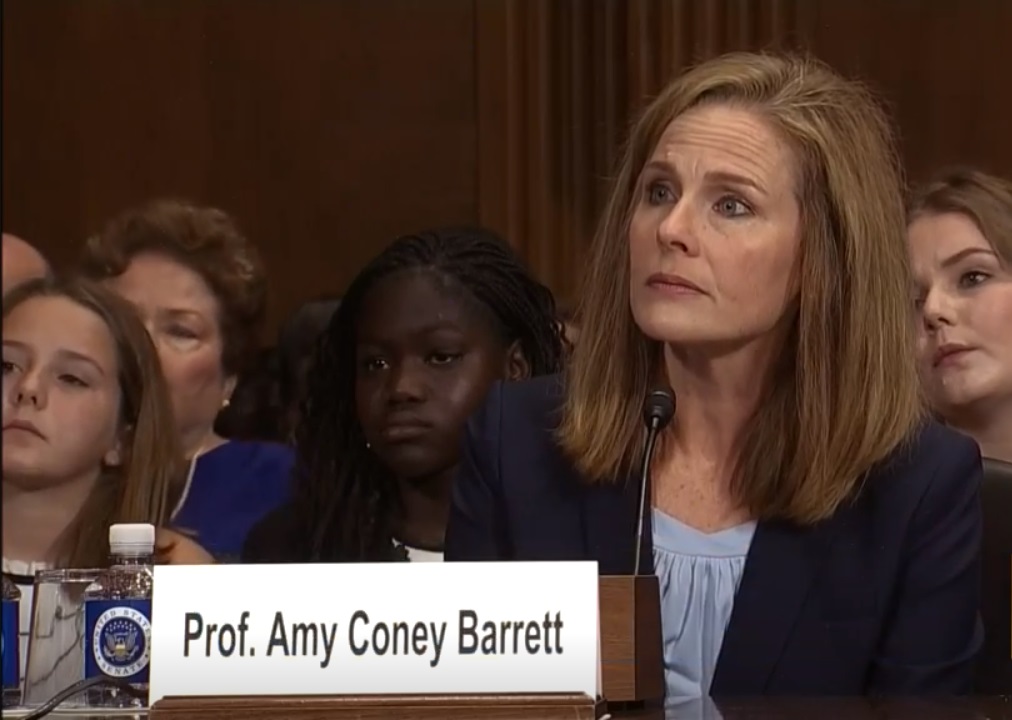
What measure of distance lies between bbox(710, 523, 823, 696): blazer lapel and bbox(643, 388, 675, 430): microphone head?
277 mm

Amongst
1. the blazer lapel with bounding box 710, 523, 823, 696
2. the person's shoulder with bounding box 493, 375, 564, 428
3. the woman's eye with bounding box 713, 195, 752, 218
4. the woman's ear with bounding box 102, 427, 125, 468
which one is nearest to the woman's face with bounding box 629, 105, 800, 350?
the woman's eye with bounding box 713, 195, 752, 218

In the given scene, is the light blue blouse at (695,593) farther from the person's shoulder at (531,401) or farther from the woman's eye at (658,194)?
the woman's eye at (658,194)

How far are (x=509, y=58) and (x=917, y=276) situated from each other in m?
0.61

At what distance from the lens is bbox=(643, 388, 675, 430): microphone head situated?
57.1 inches

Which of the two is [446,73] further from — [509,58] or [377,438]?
[377,438]

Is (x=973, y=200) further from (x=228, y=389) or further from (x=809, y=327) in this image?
(x=228, y=389)

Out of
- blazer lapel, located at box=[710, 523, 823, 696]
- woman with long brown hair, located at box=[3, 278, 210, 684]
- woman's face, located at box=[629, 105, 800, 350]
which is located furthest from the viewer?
woman with long brown hair, located at box=[3, 278, 210, 684]

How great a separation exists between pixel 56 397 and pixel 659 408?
96 cm

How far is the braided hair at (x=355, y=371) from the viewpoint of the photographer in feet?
6.93

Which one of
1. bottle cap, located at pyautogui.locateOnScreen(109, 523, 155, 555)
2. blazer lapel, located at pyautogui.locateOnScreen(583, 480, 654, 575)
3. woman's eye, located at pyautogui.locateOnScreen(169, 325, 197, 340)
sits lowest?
bottle cap, located at pyautogui.locateOnScreen(109, 523, 155, 555)

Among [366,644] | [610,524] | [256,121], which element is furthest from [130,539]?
[256,121]

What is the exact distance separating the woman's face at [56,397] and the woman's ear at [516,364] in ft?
1.67

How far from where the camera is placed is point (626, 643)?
1.24m

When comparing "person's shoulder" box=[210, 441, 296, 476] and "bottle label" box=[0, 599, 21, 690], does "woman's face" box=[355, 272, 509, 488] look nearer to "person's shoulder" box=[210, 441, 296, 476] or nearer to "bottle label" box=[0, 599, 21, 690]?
"person's shoulder" box=[210, 441, 296, 476]
